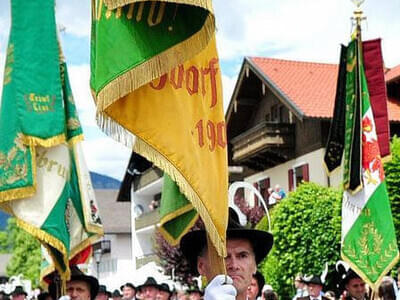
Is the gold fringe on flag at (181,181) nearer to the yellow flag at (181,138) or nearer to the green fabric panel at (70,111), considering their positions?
the yellow flag at (181,138)

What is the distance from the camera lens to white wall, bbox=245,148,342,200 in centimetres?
2517

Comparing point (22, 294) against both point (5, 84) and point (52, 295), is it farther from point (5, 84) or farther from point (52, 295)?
point (5, 84)

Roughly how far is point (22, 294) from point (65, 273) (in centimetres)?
631

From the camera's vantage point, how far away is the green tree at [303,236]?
18.2 m

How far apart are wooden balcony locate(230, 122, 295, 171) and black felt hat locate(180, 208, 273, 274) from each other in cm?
2261

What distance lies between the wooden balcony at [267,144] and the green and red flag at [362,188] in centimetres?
A: 1745

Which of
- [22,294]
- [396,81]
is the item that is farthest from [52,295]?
[396,81]

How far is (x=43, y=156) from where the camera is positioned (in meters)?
7.65

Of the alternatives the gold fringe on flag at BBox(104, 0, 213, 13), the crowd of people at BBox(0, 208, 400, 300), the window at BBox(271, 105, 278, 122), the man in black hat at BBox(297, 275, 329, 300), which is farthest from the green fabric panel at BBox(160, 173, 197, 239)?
the window at BBox(271, 105, 278, 122)

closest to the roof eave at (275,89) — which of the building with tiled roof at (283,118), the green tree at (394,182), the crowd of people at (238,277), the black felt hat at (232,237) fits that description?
the building with tiled roof at (283,118)

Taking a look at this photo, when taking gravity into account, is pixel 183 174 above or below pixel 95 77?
below

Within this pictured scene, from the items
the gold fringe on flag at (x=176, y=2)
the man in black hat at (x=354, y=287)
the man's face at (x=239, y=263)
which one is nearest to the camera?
the gold fringe on flag at (x=176, y=2)

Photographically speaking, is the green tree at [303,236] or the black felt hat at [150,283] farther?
the green tree at [303,236]

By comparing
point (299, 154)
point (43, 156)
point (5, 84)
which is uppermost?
point (299, 154)
